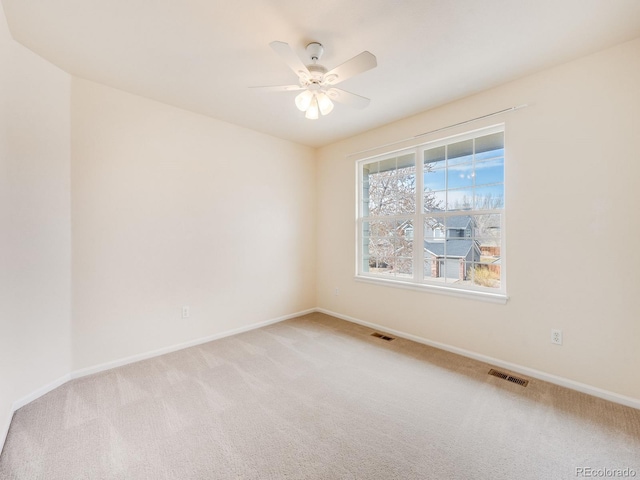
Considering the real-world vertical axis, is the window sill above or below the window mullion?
below

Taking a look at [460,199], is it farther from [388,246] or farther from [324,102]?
[324,102]

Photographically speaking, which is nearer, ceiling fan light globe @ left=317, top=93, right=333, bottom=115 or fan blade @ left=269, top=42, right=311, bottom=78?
fan blade @ left=269, top=42, right=311, bottom=78

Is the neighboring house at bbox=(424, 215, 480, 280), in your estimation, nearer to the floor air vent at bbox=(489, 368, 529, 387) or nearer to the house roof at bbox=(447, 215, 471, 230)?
the house roof at bbox=(447, 215, 471, 230)

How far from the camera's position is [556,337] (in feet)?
7.57

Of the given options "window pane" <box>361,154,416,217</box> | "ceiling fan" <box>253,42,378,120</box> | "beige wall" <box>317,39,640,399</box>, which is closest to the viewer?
"ceiling fan" <box>253,42,378,120</box>

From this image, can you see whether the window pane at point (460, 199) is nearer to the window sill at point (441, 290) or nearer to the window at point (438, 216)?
the window at point (438, 216)

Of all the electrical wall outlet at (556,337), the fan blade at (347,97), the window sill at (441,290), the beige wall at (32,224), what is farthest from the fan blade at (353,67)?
the electrical wall outlet at (556,337)

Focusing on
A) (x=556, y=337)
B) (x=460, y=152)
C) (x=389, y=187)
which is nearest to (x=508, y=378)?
(x=556, y=337)

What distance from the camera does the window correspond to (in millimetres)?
2760

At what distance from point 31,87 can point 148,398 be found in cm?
256

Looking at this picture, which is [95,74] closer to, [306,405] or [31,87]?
[31,87]

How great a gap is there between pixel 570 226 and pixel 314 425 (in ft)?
8.28

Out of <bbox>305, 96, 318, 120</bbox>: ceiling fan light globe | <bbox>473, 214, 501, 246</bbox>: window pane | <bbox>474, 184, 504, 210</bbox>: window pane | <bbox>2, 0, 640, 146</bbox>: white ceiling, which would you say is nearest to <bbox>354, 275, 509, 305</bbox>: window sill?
<bbox>473, 214, 501, 246</bbox>: window pane
